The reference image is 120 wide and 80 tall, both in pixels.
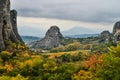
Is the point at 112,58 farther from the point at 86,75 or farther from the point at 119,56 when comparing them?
the point at 86,75

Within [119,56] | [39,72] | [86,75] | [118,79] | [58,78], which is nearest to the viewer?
[118,79]

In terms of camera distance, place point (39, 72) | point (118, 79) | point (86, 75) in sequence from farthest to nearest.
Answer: point (39, 72) < point (86, 75) < point (118, 79)

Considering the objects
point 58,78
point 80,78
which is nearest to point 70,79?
point 58,78

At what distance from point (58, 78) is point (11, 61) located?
139 ft

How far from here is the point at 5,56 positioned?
180 m

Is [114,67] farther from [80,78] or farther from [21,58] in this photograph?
[21,58]

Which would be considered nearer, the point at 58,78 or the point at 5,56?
the point at 58,78

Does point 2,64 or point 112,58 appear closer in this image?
point 112,58

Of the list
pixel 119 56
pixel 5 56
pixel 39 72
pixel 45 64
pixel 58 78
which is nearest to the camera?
pixel 119 56

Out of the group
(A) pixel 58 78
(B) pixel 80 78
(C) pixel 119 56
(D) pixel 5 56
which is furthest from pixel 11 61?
(C) pixel 119 56

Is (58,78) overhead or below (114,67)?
below

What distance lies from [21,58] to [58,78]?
162 feet

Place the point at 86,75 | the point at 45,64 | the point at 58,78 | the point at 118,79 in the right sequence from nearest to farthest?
the point at 118,79 < the point at 86,75 < the point at 58,78 < the point at 45,64

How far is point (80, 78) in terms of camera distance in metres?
122
